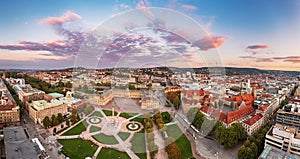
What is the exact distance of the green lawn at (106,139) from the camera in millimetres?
8616

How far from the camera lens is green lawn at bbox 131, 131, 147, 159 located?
7633mm

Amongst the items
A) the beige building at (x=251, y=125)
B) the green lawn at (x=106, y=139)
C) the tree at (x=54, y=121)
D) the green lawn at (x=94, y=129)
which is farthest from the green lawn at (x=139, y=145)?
the beige building at (x=251, y=125)

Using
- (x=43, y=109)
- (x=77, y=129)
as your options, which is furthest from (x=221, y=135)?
(x=43, y=109)

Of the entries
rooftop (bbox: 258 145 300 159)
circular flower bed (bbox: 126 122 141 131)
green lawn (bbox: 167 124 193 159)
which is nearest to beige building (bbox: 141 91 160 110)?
circular flower bed (bbox: 126 122 141 131)

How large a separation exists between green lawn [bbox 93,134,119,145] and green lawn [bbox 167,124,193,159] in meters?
2.86

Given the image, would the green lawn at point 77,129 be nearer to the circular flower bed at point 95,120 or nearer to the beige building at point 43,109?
the circular flower bed at point 95,120

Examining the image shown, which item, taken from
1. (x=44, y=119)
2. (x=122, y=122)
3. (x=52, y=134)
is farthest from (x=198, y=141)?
(x=44, y=119)

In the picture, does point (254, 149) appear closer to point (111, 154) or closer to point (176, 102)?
point (111, 154)

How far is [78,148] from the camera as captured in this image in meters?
8.05

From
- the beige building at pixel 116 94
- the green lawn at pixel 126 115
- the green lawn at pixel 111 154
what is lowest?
the green lawn at pixel 111 154

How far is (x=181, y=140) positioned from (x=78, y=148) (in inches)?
191

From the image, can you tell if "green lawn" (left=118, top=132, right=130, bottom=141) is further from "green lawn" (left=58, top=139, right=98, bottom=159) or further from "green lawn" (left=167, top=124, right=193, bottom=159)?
"green lawn" (left=167, top=124, right=193, bottom=159)

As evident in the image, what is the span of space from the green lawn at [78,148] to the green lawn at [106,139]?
0.48 metres

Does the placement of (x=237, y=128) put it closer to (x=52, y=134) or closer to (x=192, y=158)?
(x=192, y=158)
